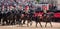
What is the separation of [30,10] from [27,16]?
2094 mm

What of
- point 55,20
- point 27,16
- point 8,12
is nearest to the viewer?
point 27,16

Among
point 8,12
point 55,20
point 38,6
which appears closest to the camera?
point 8,12

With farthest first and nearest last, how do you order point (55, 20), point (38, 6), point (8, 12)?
1. point (55, 20)
2. point (38, 6)
3. point (8, 12)

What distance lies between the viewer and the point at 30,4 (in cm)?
2252

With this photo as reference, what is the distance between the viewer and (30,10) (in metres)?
22.2

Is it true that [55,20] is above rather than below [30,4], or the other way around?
below

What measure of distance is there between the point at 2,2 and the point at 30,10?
9.42 feet

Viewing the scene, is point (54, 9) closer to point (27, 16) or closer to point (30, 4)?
point (30, 4)

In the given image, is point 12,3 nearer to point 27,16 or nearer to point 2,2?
point 2,2

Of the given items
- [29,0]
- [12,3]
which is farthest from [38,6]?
[12,3]

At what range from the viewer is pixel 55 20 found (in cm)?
2586

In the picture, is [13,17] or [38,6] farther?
[38,6]

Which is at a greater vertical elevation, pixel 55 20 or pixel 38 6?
pixel 38 6

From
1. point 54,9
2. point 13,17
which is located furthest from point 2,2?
point 54,9
